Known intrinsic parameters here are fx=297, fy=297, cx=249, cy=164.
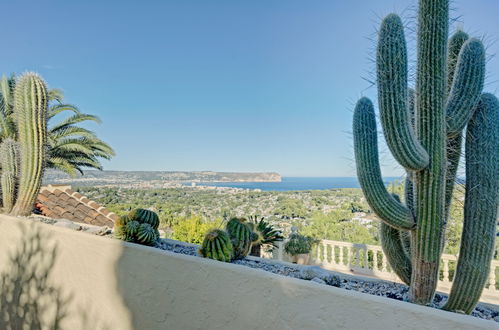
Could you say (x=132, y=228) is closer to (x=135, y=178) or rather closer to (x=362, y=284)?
(x=362, y=284)

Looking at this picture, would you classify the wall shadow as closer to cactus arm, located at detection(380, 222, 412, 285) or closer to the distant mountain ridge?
cactus arm, located at detection(380, 222, 412, 285)

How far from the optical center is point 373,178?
1.82 metres

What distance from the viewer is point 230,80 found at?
12.5m

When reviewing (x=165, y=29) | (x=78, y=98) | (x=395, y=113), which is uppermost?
(x=165, y=29)

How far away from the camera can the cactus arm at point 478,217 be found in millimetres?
1739

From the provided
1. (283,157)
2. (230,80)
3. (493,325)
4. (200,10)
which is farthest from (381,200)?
(283,157)

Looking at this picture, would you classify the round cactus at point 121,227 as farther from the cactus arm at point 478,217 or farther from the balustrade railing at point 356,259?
the balustrade railing at point 356,259

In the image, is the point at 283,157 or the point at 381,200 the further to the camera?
the point at 283,157

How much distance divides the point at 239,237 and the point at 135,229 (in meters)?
1.19

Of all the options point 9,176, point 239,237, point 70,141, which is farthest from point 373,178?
point 70,141

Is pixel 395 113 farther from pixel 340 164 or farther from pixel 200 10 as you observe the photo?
pixel 200 10

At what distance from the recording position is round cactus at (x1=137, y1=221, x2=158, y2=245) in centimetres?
332

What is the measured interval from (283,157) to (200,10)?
1294cm

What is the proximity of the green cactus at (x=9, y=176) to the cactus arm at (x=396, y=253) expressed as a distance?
15.2ft
